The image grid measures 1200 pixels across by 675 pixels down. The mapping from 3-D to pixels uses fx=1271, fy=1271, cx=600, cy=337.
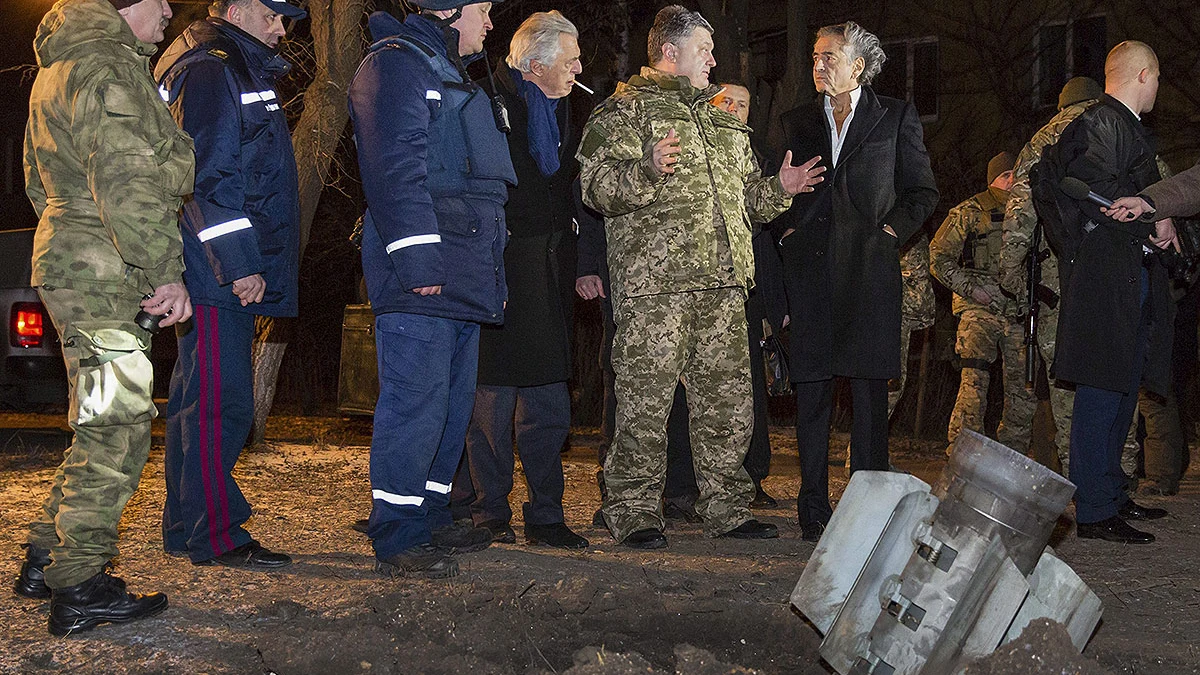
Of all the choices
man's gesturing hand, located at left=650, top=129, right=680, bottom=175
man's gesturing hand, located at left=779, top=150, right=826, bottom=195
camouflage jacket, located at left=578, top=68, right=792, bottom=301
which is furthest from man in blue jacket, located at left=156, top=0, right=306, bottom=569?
man's gesturing hand, located at left=779, top=150, right=826, bottom=195

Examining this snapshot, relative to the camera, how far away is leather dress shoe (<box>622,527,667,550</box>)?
5562mm

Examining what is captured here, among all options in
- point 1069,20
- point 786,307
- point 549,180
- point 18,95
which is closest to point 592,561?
point 549,180

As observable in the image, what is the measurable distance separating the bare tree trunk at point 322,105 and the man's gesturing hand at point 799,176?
4506mm

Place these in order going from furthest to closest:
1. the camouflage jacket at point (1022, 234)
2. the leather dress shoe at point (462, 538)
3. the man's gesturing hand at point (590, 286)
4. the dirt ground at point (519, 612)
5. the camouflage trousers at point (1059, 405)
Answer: the camouflage jacket at point (1022, 234)
the camouflage trousers at point (1059, 405)
the man's gesturing hand at point (590, 286)
the leather dress shoe at point (462, 538)
the dirt ground at point (519, 612)

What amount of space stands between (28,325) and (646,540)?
21.1 feet

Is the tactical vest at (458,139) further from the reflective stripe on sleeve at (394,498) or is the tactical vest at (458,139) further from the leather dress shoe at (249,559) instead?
the leather dress shoe at (249,559)

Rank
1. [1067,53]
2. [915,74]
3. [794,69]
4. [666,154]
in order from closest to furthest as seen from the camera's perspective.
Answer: [666,154] < [794,69] < [1067,53] < [915,74]

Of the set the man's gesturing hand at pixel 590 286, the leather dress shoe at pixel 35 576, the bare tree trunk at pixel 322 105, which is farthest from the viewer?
the bare tree trunk at pixel 322 105

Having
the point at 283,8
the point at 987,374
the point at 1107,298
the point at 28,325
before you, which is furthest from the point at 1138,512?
the point at 28,325

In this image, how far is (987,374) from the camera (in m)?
8.48

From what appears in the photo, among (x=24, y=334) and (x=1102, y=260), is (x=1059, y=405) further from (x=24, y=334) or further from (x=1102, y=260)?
(x=24, y=334)

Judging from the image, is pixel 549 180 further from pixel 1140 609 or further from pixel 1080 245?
pixel 1140 609

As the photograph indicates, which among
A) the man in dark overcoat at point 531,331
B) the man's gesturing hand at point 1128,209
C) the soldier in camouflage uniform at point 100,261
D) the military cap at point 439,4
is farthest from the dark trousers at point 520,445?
the man's gesturing hand at point 1128,209

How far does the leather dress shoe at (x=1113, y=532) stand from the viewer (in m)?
5.89
